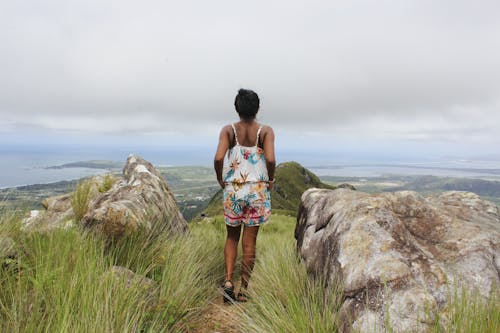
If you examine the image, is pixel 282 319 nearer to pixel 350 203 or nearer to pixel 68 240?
pixel 350 203

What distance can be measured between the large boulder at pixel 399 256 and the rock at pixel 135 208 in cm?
323

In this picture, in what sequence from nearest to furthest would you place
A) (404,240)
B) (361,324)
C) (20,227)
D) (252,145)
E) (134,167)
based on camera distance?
1. (361,324)
2. (404,240)
3. (20,227)
4. (252,145)
5. (134,167)

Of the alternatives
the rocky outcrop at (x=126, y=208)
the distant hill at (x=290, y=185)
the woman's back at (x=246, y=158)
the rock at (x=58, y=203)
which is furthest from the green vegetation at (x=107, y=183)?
the distant hill at (x=290, y=185)

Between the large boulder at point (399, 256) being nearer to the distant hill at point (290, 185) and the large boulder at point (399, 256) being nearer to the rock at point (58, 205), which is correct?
the rock at point (58, 205)

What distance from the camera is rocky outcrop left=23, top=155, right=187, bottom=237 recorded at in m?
5.67

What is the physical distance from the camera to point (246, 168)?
5785 mm

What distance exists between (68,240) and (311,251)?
3569 millimetres

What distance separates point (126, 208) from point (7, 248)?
6.46 feet

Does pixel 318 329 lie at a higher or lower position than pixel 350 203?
lower

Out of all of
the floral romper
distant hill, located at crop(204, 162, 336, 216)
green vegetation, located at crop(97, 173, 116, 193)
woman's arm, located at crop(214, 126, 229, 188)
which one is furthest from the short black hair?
distant hill, located at crop(204, 162, 336, 216)

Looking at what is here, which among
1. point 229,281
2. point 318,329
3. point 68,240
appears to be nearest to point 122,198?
point 68,240

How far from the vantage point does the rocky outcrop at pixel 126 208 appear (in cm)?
567

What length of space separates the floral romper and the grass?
0.93 metres

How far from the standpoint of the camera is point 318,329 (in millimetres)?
3209
